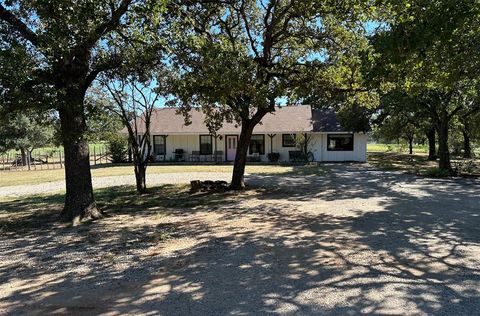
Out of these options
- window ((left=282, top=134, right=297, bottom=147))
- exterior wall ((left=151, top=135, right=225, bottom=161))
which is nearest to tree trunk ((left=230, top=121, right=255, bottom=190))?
window ((left=282, top=134, right=297, bottom=147))

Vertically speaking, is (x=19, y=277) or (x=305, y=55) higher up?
(x=305, y=55)

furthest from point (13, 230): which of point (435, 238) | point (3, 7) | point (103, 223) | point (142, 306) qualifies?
point (435, 238)

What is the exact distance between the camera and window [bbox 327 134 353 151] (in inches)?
1170

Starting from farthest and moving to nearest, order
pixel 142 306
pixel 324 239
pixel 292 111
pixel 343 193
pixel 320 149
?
pixel 292 111, pixel 320 149, pixel 343 193, pixel 324 239, pixel 142 306

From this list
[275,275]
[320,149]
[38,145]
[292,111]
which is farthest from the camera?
[38,145]

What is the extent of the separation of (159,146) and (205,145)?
13.0 ft

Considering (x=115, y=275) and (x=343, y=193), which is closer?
(x=115, y=275)

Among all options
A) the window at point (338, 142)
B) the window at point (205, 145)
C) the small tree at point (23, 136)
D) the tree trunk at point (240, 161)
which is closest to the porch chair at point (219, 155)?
the window at point (205, 145)

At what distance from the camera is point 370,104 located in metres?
14.5

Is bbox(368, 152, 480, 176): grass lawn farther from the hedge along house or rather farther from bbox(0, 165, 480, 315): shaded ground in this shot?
bbox(0, 165, 480, 315): shaded ground

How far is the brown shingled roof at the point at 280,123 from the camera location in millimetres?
29766

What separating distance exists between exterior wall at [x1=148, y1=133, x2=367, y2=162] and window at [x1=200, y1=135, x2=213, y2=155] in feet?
1.08

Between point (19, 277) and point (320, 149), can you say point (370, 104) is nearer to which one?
point (19, 277)

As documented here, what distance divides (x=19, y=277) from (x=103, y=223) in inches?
151
